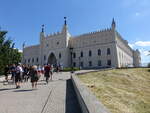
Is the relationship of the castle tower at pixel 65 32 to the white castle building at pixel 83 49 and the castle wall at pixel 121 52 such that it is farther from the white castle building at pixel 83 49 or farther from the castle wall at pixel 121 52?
the castle wall at pixel 121 52

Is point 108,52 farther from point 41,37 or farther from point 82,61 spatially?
point 41,37

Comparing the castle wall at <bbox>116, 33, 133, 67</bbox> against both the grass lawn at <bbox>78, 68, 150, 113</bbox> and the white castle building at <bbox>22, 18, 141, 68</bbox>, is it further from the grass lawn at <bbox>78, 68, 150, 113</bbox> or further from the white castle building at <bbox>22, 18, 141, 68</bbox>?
the grass lawn at <bbox>78, 68, 150, 113</bbox>

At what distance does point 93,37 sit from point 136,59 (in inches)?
1600

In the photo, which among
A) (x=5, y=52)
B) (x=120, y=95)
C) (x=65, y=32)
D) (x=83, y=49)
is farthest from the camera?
(x=65, y=32)

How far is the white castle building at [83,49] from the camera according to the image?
54406 millimetres

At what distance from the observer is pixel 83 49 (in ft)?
197

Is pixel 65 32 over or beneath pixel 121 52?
over

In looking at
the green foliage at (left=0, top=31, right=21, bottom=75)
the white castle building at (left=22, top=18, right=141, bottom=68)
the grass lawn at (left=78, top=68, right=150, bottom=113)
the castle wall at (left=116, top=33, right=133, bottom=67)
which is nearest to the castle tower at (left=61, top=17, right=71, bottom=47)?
the white castle building at (left=22, top=18, right=141, bottom=68)

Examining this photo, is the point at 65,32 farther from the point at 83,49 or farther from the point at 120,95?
the point at 120,95

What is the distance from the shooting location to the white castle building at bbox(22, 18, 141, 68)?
5441cm

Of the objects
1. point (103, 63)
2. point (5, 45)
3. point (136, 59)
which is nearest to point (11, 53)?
point (5, 45)

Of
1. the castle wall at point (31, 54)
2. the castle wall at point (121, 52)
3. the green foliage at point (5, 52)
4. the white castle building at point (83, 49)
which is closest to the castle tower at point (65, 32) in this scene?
the white castle building at point (83, 49)

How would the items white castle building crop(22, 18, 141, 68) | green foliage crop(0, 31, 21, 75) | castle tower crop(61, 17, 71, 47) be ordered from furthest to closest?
castle tower crop(61, 17, 71, 47), white castle building crop(22, 18, 141, 68), green foliage crop(0, 31, 21, 75)

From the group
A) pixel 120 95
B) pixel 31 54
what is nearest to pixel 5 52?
pixel 120 95
